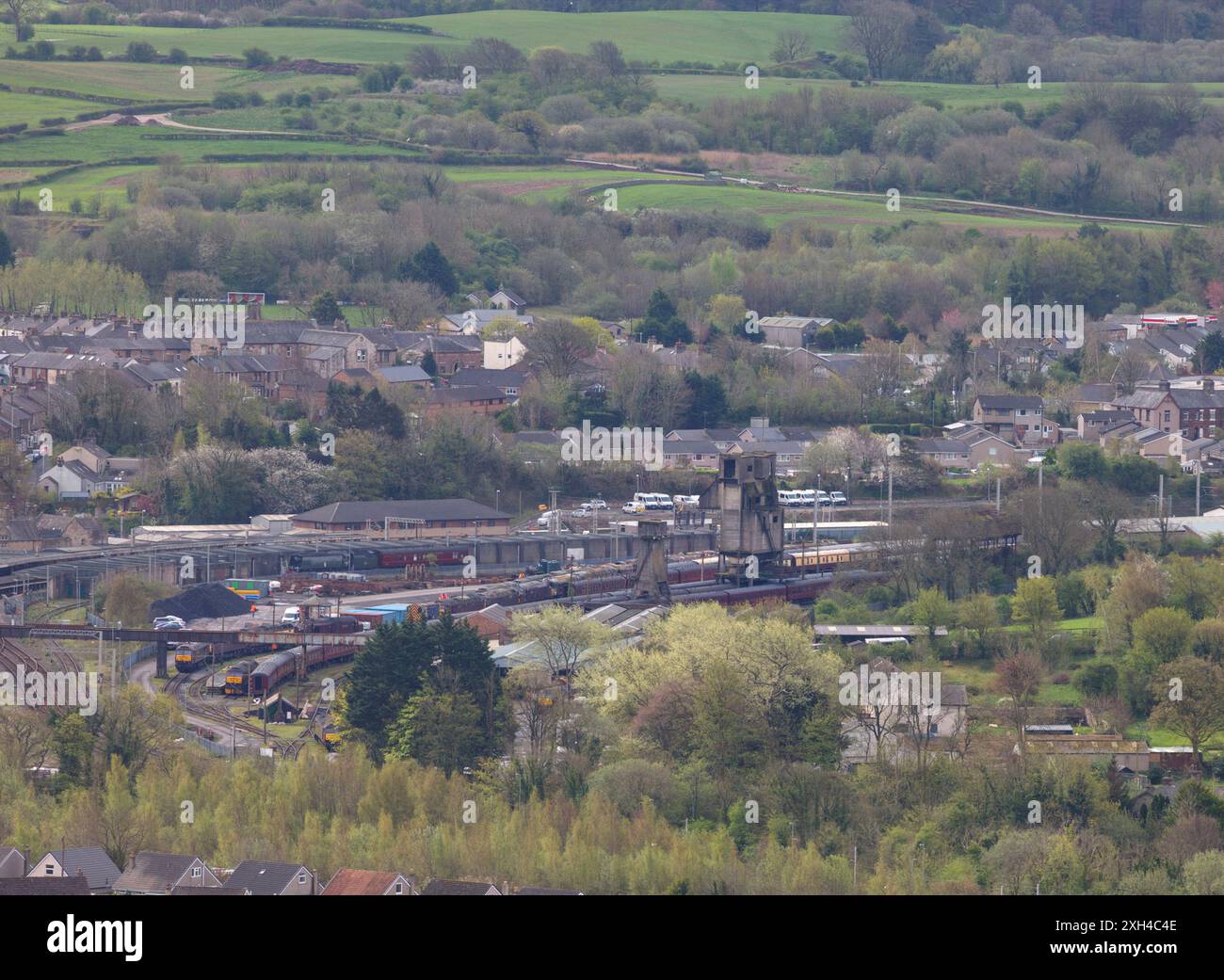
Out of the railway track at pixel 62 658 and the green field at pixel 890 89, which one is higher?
the green field at pixel 890 89

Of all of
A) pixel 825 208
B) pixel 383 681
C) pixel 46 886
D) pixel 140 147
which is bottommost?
pixel 383 681

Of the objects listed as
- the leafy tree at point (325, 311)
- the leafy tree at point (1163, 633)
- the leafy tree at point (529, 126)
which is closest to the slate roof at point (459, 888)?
the leafy tree at point (1163, 633)

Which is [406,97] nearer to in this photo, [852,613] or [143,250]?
[143,250]

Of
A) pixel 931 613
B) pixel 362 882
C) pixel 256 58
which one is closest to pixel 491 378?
pixel 931 613

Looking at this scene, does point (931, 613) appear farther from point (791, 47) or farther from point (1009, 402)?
point (791, 47)

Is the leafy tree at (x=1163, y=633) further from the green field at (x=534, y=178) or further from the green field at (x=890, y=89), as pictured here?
the green field at (x=890, y=89)
